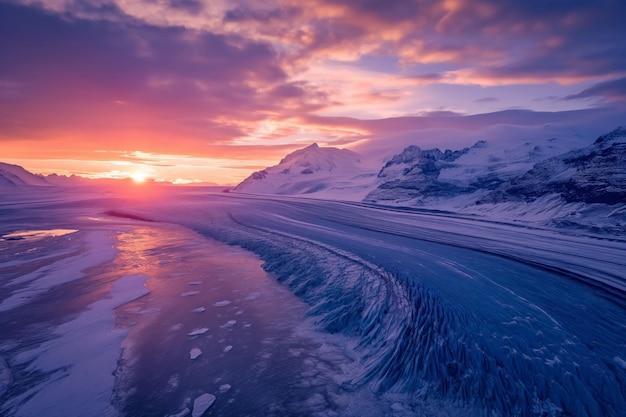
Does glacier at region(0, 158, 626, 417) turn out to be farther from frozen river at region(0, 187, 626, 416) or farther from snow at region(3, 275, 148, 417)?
snow at region(3, 275, 148, 417)

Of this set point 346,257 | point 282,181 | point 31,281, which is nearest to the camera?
point 31,281

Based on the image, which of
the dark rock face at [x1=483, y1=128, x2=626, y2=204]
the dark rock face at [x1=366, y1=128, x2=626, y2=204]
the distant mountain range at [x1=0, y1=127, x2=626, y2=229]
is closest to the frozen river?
the distant mountain range at [x1=0, y1=127, x2=626, y2=229]

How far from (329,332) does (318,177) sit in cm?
7698

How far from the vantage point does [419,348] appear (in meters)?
5.14

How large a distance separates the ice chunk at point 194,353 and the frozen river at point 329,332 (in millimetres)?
33

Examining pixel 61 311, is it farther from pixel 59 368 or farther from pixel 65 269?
pixel 65 269

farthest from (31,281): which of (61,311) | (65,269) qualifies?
(61,311)

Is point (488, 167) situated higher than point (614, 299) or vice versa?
point (488, 167)

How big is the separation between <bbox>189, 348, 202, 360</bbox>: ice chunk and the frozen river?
0.03 m

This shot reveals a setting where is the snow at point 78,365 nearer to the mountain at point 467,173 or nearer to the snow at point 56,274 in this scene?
the snow at point 56,274

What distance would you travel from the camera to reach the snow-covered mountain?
57384 millimetres

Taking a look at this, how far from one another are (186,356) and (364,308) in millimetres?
3592

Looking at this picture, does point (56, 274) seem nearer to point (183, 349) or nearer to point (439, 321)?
point (183, 349)

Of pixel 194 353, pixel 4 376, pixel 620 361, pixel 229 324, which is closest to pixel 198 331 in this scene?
pixel 229 324
